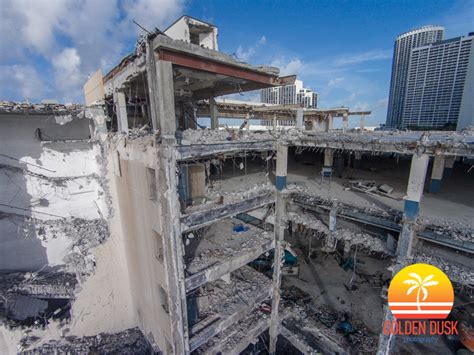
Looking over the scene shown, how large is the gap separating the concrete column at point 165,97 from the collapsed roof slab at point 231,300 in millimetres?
7297

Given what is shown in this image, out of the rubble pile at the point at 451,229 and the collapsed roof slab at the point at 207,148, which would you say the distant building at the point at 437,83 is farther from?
the collapsed roof slab at the point at 207,148

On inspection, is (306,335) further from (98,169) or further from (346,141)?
(98,169)

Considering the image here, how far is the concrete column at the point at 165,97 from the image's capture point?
562 cm

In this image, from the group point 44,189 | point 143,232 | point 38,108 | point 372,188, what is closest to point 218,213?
point 143,232

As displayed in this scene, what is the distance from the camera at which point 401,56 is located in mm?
37531

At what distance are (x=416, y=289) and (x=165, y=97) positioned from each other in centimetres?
986

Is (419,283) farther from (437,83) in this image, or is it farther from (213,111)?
(437,83)

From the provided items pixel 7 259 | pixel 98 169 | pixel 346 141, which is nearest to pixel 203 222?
pixel 346 141

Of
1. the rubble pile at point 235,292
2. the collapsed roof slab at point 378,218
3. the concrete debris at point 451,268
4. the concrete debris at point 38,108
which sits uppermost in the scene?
the concrete debris at point 38,108

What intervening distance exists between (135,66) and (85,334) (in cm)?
1189

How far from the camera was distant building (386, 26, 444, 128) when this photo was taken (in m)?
36.1

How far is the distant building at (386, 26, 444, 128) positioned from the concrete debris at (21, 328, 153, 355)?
43.5 meters

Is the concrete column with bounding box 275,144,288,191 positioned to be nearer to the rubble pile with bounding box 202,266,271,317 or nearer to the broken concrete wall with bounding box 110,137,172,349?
the rubble pile with bounding box 202,266,271,317

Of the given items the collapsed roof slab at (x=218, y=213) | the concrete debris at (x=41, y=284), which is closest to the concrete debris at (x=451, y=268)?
the collapsed roof slab at (x=218, y=213)
